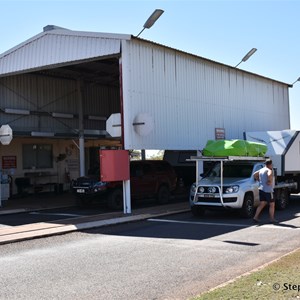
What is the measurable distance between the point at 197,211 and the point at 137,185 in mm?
4128

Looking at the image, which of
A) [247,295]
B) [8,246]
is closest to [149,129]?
[8,246]

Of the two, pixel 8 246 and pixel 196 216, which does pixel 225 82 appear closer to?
pixel 196 216

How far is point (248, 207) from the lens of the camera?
45.7ft

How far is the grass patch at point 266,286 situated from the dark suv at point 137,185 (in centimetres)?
1062

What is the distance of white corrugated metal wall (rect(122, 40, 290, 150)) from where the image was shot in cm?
1633

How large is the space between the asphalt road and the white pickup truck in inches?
37.6

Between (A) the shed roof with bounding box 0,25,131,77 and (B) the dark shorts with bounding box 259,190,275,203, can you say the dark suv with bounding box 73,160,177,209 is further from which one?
(B) the dark shorts with bounding box 259,190,275,203

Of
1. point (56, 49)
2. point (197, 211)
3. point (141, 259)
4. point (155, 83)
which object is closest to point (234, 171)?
point (197, 211)

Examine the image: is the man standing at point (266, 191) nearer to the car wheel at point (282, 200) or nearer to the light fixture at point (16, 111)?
the car wheel at point (282, 200)

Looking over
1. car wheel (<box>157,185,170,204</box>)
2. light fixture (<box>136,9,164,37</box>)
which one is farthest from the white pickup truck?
light fixture (<box>136,9,164,37</box>)

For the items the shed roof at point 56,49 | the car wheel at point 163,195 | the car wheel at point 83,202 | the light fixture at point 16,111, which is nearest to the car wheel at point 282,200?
the car wheel at point 163,195

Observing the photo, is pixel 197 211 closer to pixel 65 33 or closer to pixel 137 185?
pixel 137 185

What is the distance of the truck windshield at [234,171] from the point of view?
14.9 metres

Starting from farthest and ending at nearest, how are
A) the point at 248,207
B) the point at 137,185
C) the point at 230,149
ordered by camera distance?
the point at 137,185 → the point at 230,149 → the point at 248,207
